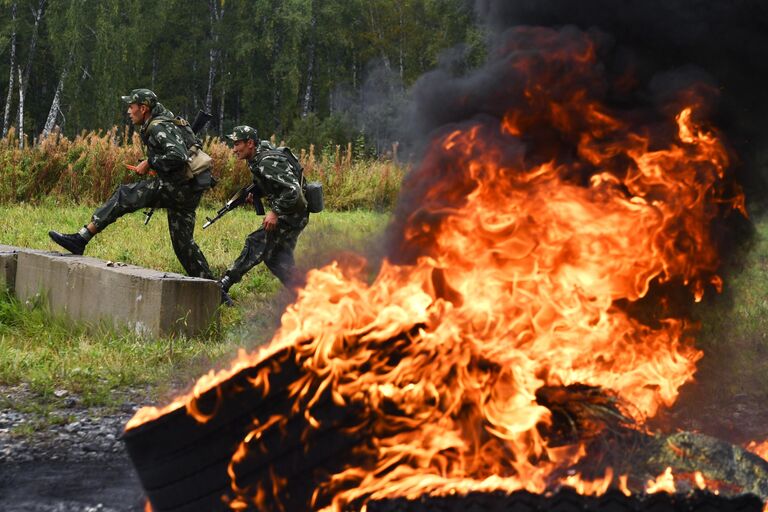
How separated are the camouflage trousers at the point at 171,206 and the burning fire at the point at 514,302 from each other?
195 inches

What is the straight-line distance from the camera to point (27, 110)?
4650 centimetres

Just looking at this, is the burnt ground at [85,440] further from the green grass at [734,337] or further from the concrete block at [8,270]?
the concrete block at [8,270]

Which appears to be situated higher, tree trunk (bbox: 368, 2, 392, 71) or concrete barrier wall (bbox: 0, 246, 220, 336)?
concrete barrier wall (bbox: 0, 246, 220, 336)

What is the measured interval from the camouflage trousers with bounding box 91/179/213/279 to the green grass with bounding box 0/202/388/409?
2.14 feet

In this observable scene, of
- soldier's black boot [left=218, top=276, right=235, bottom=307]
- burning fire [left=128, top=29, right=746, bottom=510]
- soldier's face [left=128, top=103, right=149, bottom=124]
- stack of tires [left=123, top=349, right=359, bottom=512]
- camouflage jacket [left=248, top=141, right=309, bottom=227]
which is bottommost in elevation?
soldier's black boot [left=218, top=276, right=235, bottom=307]

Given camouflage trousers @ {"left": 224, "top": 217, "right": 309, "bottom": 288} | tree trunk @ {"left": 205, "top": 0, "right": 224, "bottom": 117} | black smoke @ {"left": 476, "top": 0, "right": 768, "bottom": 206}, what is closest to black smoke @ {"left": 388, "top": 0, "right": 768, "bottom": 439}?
black smoke @ {"left": 476, "top": 0, "right": 768, "bottom": 206}

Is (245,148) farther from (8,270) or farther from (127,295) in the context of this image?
(8,270)

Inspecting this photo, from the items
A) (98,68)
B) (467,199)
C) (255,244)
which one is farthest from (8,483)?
(98,68)

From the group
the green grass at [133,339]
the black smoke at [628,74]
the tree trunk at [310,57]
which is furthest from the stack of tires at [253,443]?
the tree trunk at [310,57]

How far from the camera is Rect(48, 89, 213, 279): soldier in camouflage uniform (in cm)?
915

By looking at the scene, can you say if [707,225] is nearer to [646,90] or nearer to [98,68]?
[646,90]

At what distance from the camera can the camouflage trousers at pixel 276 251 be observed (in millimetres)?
9039

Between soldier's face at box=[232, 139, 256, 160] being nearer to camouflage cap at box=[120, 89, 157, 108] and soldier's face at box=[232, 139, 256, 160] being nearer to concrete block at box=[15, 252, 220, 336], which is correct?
camouflage cap at box=[120, 89, 157, 108]

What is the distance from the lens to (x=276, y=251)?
9133 mm
